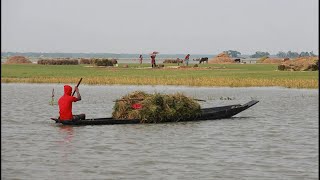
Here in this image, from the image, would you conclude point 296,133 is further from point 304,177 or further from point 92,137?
point 304,177

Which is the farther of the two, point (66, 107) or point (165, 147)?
point (66, 107)

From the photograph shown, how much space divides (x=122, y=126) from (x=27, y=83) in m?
36.2

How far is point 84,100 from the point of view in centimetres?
4591

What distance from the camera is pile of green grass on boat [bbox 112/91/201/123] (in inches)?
1176

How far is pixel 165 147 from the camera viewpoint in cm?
2316

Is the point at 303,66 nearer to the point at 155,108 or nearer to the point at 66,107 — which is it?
the point at 155,108

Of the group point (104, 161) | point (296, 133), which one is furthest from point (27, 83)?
point (104, 161)

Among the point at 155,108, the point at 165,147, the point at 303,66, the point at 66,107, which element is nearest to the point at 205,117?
the point at 155,108

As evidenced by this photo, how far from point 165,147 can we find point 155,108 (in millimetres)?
6854

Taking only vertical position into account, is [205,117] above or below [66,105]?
below

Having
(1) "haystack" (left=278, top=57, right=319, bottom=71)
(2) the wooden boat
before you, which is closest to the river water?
(2) the wooden boat

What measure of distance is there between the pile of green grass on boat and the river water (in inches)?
21.9

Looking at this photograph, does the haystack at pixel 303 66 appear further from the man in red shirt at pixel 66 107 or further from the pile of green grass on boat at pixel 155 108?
the man in red shirt at pixel 66 107

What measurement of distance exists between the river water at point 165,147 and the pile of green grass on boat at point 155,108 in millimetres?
556
